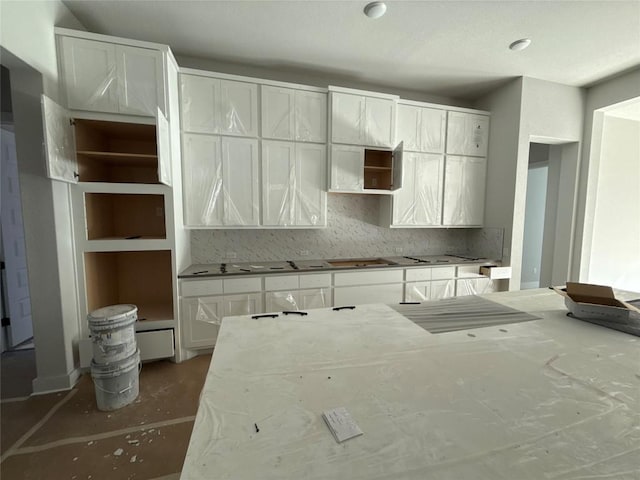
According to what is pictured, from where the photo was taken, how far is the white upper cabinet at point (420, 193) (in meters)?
3.15

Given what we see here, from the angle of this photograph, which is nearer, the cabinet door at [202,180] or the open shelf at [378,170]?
the cabinet door at [202,180]

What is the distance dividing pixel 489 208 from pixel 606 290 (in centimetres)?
208

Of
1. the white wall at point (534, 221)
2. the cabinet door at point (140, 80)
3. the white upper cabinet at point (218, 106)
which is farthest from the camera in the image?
the white wall at point (534, 221)

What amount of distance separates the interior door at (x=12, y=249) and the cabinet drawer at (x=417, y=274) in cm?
370

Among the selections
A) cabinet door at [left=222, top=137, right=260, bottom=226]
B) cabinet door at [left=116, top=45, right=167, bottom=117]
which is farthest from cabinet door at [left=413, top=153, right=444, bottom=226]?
cabinet door at [left=116, top=45, right=167, bottom=117]

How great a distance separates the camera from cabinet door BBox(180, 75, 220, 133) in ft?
8.03

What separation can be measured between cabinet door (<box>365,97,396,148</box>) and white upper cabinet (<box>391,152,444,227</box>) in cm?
36

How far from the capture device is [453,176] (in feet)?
10.9

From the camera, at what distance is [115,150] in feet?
8.30

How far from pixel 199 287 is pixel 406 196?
2469 millimetres

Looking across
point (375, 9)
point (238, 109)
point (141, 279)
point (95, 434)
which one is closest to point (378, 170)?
point (375, 9)

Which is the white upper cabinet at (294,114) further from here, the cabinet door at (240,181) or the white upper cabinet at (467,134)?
the white upper cabinet at (467,134)

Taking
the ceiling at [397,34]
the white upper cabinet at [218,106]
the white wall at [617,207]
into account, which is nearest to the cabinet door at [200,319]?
the white upper cabinet at [218,106]

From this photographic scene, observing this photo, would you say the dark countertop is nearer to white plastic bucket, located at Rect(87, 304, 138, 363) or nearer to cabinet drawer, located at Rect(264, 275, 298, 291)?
cabinet drawer, located at Rect(264, 275, 298, 291)
